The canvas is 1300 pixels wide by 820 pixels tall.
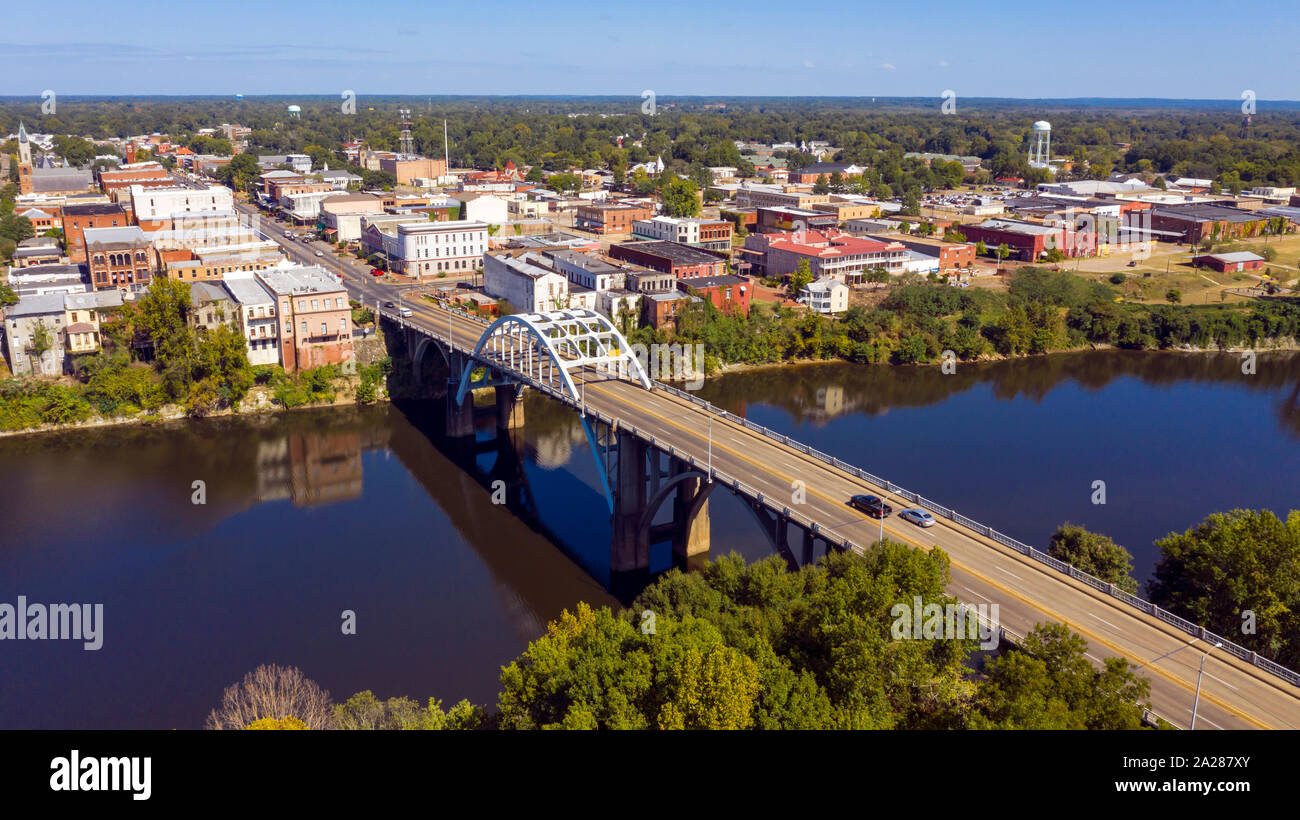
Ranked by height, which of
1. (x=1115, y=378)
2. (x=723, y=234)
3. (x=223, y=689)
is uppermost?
(x=723, y=234)

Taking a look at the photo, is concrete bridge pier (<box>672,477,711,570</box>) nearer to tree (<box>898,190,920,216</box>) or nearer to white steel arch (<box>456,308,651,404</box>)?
white steel arch (<box>456,308,651,404</box>)

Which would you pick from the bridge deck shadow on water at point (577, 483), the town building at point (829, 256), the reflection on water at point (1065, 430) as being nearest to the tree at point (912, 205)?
the town building at point (829, 256)

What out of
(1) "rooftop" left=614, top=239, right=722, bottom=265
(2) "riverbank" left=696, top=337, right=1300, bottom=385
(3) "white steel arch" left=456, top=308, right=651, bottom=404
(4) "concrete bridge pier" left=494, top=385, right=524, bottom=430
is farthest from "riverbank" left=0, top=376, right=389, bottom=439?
(1) "rooftop" left=614, top=239, right=722, bottom=265

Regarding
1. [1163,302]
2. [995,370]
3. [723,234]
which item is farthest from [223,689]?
[1163,302]

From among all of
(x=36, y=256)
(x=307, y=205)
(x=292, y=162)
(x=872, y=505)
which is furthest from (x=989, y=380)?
(x=292, y=162)

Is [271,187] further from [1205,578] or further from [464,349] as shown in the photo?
[1205,578]

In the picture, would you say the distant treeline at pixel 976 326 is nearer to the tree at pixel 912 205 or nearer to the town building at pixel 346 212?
the tree at pixel 912 205

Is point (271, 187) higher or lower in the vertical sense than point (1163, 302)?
higher
